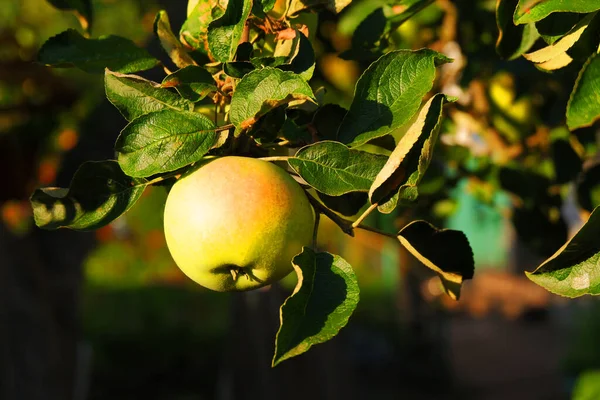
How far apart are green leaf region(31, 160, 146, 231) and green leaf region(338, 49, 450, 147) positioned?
0.87 feet

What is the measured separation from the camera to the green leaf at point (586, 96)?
0.86 meters

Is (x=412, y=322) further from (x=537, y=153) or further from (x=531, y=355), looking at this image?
(x=537, y=153)

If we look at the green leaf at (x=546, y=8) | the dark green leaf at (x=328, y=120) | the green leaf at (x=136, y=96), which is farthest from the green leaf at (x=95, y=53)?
the green leaf at (x=546, y=8)

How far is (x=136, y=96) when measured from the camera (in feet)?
2.81

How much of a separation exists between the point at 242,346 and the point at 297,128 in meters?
4.42

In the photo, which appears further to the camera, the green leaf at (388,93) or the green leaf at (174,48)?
the green leaf at (174,48)

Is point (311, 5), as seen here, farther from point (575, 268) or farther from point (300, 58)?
point (575, 268)

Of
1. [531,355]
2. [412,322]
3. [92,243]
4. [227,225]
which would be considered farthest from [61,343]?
[531,355]

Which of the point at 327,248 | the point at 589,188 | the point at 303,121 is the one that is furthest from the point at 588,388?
the point at 327,248

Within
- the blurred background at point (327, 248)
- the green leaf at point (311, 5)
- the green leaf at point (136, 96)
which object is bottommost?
the blurred background at point (327, 248)

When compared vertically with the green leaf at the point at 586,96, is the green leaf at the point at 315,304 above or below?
below

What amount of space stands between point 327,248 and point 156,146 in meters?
5.74

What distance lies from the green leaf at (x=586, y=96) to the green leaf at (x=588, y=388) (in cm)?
95

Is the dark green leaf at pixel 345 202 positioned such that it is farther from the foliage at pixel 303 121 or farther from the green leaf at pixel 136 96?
the green leaf at pixel 136 96
